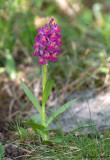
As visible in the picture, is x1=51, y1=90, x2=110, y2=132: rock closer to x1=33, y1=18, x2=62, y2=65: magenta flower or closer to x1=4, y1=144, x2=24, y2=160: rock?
x1=4, y1=144, x2=24, y2=160: rock

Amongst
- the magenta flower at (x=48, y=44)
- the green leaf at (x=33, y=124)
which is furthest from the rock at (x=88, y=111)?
the magenta flower at (x=48, y=44)

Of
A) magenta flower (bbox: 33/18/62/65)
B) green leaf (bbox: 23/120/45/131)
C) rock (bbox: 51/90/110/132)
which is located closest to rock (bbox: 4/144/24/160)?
green leaf (bbox: 23/120/45/131)

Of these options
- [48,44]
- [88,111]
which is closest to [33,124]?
[48,44]

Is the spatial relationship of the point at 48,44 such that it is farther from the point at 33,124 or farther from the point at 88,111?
the point at 88,111

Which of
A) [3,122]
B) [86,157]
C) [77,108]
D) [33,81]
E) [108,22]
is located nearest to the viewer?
[86,157]

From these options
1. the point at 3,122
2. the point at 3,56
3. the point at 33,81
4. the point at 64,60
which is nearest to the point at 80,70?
the point at 64,60

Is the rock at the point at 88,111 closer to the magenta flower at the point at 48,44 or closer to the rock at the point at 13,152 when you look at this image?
the rock at the point at 13,152

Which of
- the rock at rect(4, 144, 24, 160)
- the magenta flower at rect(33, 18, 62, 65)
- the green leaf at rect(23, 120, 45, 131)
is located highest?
the magenta flower at rect(33, 18, 62, 65)

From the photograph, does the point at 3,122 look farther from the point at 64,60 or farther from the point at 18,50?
the point at 18,50
